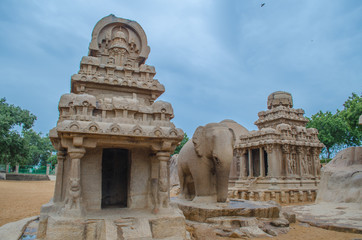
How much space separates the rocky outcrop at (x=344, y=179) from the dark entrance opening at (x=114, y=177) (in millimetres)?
9439

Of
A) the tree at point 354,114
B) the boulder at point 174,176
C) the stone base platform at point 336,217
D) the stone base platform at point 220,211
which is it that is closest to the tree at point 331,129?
the tree at point 354,114

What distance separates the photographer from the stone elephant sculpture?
8807mm

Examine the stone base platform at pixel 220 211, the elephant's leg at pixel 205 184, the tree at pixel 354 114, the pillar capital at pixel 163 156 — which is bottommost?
the stone base platform at pixel 220 211

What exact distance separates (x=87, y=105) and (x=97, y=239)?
9.51ft

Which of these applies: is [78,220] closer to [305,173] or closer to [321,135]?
[305,173]

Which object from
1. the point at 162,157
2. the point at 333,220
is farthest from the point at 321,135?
the point at 162,157

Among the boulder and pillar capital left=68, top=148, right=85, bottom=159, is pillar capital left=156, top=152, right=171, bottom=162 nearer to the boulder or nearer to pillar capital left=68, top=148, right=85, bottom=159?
pillar capital left=68, top=148, right=85, bottom=159

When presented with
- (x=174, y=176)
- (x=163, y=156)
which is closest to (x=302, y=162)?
(x=174, y=176)

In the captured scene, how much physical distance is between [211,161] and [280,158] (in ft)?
36.5

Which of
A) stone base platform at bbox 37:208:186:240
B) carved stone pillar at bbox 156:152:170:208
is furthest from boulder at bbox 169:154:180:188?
stone base platform at bbox 37:208:186:240

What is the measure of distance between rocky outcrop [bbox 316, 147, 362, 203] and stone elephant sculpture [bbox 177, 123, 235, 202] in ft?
20.2

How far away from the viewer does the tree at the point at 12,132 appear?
87.5 feet

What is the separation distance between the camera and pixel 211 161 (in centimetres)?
945

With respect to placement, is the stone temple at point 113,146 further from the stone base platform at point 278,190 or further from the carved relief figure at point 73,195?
the stone base platform at point 278,190
